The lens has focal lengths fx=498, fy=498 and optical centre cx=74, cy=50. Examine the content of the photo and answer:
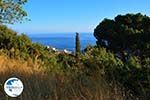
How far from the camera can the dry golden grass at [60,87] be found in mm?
7632

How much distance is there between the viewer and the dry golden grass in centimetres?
763

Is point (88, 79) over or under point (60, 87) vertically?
over

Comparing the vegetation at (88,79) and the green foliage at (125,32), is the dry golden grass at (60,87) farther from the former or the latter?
the green foliage at (125,32)

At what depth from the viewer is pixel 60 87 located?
27.0 feet

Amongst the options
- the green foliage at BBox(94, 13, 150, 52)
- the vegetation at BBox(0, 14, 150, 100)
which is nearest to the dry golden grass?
the vegetation at BBox(0, 14, 150, 100)

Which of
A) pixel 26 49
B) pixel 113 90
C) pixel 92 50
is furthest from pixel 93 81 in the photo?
pixel 26 49

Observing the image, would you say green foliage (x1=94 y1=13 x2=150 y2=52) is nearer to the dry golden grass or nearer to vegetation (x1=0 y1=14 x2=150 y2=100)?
vegetation (x1=0 y1=14 x2=150 y2=100)

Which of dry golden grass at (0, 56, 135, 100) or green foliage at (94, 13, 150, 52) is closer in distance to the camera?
dry golden grass at (0, 56, 135, 100)

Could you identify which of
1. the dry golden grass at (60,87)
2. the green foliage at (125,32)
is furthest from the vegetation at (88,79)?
the green foliage at (125,32)

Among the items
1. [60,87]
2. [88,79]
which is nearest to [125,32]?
[88,79]

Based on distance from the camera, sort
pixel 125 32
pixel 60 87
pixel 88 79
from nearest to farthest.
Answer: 1. pixel 60 87
2. pixel 88 79
3. pixel 125 32

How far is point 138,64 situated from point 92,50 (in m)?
1.83

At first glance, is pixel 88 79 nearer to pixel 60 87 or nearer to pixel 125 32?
pixel 60 87

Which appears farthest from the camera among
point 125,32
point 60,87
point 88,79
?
point 125,32
